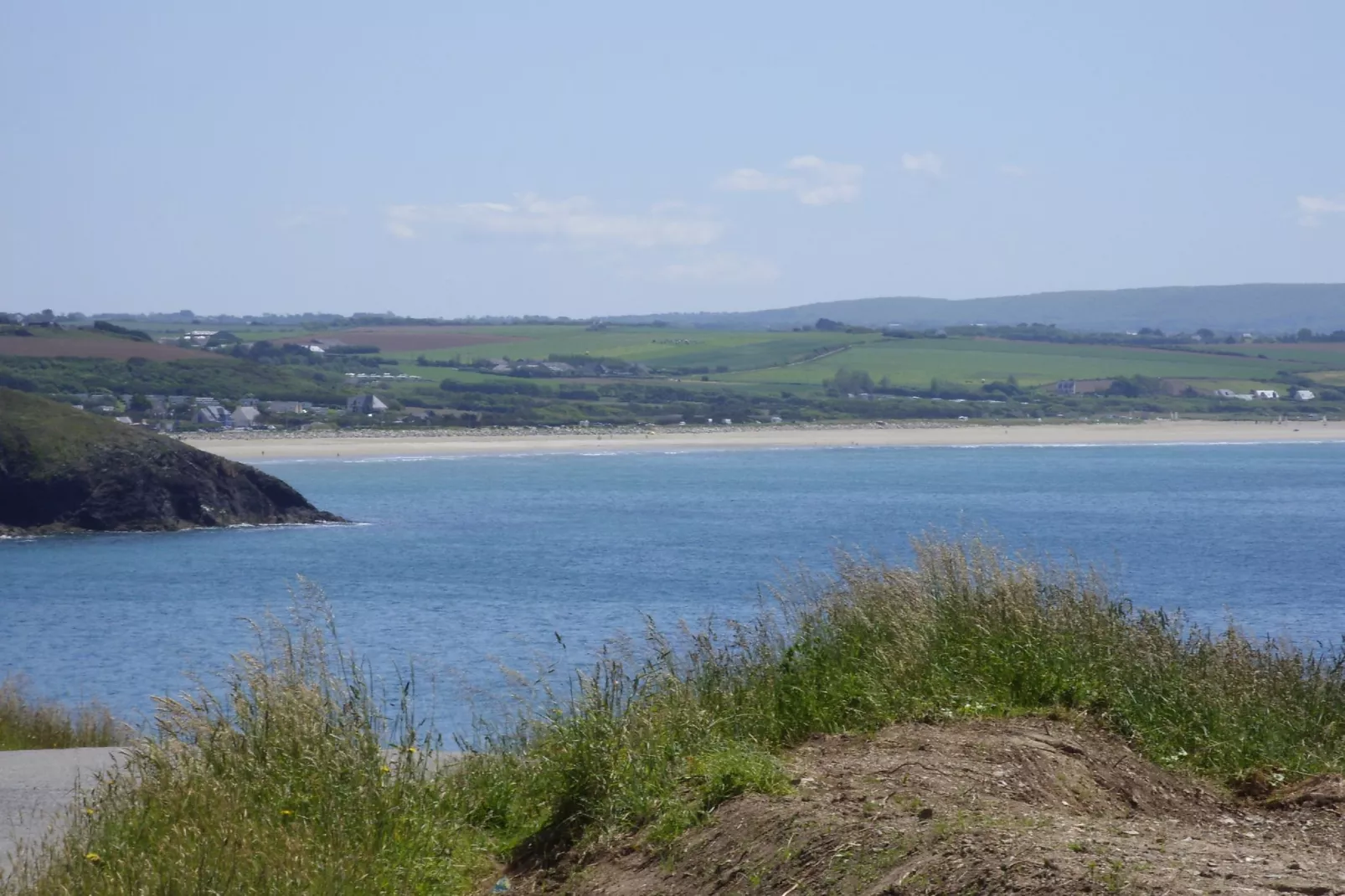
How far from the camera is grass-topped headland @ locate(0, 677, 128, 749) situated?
12570mm

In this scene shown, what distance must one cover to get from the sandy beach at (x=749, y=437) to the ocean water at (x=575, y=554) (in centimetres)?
647

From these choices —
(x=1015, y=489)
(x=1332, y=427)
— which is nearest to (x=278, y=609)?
(x=1015, y=489)

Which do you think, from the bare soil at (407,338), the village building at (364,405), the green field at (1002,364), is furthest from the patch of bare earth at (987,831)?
the bare soil at (407,338)

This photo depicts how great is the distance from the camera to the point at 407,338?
16000cm

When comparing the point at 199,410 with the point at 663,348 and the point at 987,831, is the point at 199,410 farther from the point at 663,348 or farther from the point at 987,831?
the point at 987,831

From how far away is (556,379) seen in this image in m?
129

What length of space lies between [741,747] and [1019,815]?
1490 millimetres

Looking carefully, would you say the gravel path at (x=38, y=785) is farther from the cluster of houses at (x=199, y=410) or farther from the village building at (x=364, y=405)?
the village building at (x=364, y=405)

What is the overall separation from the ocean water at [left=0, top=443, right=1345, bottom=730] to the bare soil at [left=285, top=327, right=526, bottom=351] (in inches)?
2940

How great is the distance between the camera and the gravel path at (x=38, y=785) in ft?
26.0

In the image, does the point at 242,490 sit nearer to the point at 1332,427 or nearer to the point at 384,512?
the point at 384,512

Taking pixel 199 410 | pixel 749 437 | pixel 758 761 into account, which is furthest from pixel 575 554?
pixel 749 437

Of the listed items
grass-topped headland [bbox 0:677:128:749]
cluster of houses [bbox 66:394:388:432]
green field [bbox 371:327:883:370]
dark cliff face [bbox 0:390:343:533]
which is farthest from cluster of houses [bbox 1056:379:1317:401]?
grass-topped headland [bbox 0:677:128:749]

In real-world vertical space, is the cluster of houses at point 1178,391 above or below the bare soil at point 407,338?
below
